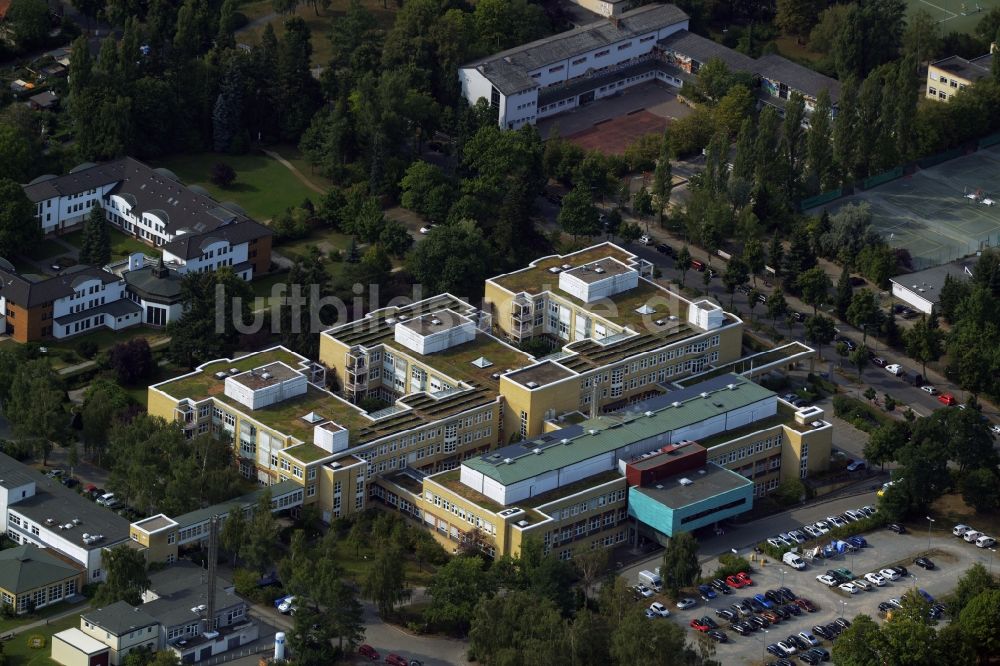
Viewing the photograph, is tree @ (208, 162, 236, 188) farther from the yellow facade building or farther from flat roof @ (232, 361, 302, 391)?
flat roof @ (232, 361, 302, 391)

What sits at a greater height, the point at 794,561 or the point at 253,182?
the point at 253,182

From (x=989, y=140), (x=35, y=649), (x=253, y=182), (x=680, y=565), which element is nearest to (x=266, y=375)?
(x=35, y=649)

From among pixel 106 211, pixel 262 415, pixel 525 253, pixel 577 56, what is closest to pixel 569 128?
pixel 577 56

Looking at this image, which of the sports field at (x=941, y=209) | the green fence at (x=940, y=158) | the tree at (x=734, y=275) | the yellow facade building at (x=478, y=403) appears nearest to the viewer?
the yellow facade building at (x=478, y=403)

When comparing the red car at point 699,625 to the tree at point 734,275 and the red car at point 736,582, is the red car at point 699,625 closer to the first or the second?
the red car at point 736,582

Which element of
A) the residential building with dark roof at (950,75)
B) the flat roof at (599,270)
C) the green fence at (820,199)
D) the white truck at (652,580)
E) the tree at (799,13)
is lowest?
the white truck at (652,580)

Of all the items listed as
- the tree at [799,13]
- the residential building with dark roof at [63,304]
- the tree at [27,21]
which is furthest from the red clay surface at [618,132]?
the tree at [27,21]

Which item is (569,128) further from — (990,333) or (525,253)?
(990,333)

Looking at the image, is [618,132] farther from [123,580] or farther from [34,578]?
[34,578]
